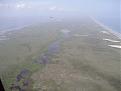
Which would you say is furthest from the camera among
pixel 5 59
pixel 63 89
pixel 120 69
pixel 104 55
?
pixel 104 55

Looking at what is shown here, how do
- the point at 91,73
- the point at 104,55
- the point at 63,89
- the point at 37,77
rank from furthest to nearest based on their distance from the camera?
the point at 104,55 < the point at 91,73 < the point at 37,77 < the point at 63,89

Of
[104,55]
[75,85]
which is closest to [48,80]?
[75,85]

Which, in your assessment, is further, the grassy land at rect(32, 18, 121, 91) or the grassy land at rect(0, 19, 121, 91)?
the grassy land at rect(0, 19, 121, 91)

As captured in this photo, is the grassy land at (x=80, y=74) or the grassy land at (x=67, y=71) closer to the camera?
the grassy land at (x=80, y=74)

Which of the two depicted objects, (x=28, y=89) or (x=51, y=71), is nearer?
(x=28, y=89)

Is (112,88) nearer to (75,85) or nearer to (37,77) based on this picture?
(75,85)

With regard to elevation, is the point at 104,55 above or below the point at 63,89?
below

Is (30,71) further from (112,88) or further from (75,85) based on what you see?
(112,88)

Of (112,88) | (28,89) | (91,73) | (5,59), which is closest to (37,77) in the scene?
(28,89)

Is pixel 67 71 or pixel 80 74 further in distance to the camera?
pixel 67 71
